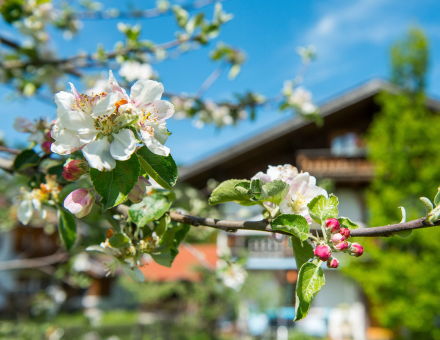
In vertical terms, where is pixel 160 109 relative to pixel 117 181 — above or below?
above

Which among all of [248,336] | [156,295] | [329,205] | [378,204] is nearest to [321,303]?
[248,336]

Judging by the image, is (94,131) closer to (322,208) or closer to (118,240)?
(118,240)

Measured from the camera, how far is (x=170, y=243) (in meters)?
0.78

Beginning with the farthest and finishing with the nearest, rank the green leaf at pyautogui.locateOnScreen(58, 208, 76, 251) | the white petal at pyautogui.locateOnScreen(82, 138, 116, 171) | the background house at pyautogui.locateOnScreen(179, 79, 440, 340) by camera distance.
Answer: the background house at pyautogui.locateOnScreen(179, 79, 440, 340), the green leaf at pyautogui.locateOnScreen(58, 208, 76, 251), the white petal at pyautogui.locateOnScreen(82, 138, 116, 171)

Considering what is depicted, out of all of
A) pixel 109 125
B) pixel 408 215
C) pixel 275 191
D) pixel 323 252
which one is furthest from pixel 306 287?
pixel 408 215

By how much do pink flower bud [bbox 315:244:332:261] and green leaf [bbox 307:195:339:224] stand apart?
0.19 feet

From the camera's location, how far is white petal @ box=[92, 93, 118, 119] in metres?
0.58

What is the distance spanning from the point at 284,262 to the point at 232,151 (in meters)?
3.49

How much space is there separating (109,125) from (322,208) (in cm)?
41

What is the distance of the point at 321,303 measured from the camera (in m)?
10.0

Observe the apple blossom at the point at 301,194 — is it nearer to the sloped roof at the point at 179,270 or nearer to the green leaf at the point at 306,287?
the green leaf at the point at 306,287

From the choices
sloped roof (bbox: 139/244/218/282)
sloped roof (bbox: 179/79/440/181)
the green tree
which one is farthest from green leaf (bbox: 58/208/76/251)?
sloped roof (bbox: 139/244/218/282)

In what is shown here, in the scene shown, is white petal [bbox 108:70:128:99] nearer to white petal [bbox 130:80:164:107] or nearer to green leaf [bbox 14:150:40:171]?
white petal [bbox 130:80:164:107]

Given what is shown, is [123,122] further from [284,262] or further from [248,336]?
[284,262]
